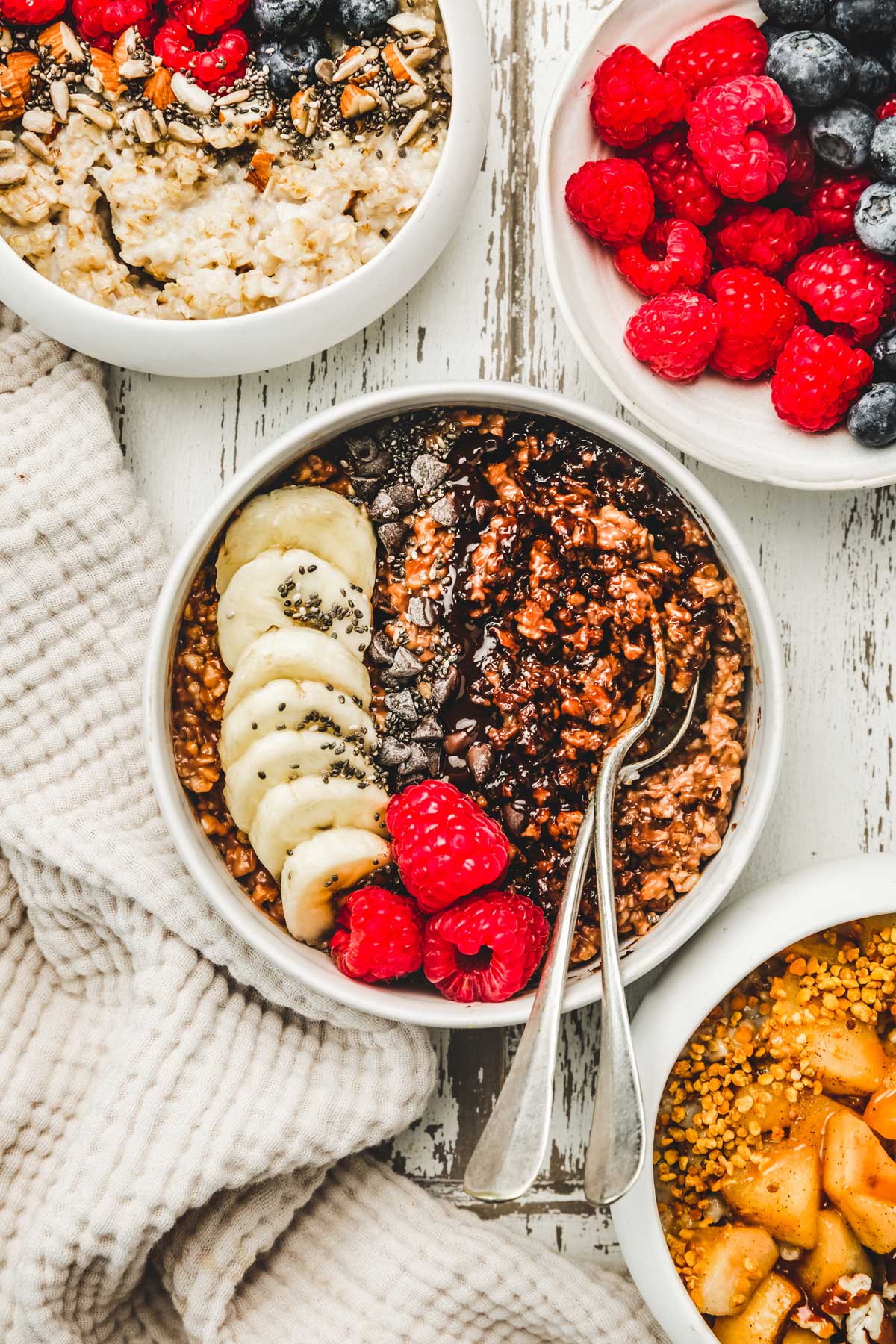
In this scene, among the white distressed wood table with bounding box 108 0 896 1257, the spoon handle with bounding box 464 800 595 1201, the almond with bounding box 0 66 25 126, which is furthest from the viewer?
the white distressed wood table with bounding box 108 0 896 1257

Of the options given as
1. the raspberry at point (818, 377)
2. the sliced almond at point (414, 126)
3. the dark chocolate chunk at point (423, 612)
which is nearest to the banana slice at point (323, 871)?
the dark chocolate chunk at point (423, 612)

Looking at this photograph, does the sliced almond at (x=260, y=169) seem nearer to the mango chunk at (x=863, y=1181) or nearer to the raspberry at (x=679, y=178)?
the raspberry at (x=679, y=178)

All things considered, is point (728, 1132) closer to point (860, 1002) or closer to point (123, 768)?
point (860, 1002)

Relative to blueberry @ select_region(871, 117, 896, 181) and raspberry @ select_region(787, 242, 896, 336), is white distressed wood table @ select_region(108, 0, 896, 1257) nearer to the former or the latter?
raspberry @ select_region(787, 242, 896, 336)

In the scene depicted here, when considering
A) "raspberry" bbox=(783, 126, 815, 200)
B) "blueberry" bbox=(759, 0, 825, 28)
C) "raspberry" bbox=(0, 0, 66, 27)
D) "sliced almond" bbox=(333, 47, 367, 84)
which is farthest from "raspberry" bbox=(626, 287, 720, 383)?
"raspberry" bbox=(0, 0, 66, 27)

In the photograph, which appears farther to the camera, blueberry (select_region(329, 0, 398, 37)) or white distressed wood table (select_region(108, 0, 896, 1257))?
white distressed wood table (select_region(108, 0, 896, 1257))
